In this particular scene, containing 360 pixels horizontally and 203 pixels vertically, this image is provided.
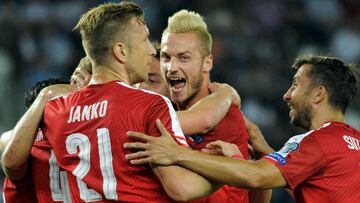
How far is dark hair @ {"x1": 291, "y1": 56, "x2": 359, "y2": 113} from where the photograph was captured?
18.0 ft

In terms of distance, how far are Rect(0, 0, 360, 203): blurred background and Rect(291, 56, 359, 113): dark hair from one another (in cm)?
536

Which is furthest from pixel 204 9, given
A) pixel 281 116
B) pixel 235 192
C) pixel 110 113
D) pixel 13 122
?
pixel 110 113

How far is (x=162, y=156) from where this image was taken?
170 inches

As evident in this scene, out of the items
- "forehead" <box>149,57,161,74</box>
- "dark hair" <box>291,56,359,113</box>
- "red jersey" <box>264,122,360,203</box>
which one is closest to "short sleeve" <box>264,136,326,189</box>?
"red jersey" <box>264,122,360,203</box>

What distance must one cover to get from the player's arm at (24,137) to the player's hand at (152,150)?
2.26 feet

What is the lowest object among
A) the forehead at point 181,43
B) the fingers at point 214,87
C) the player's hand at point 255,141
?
the player's hand at point 255,141

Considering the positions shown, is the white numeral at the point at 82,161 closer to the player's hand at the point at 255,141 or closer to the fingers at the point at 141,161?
the fingers at the point at 141,161

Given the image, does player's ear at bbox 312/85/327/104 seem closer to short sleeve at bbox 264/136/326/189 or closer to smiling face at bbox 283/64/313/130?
smiling face at bbox 283/64/313/130

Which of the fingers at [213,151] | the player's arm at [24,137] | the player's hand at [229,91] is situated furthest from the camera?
the player's hand at [229,91]

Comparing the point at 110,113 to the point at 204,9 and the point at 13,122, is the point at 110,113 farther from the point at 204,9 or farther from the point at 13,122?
the point at 204,9

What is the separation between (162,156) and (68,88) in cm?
110

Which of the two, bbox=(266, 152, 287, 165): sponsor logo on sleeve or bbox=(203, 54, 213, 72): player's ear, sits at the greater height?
bbox=(203, 54, 213, 72): player's ear

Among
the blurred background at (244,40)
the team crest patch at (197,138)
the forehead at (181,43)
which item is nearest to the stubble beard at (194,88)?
the forehead at (181,43)

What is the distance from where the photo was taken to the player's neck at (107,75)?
4602mm
